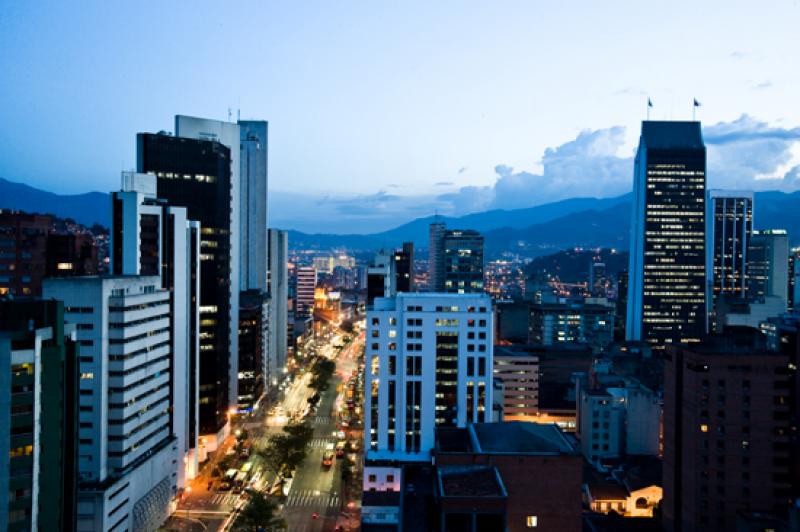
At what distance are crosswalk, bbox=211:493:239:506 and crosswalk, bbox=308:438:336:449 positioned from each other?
15274mm

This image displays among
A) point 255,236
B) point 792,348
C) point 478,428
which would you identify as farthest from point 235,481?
point 255,236

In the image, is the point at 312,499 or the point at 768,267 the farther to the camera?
the point at 768,267

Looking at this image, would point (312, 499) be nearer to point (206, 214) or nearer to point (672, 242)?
point (206, 214)

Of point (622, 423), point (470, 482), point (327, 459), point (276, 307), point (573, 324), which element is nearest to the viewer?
point (470, 482)

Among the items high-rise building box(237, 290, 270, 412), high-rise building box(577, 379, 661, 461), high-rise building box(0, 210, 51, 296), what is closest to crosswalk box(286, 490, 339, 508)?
high-rise building box(577, 379, 661, 461)

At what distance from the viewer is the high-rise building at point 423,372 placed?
56.2m

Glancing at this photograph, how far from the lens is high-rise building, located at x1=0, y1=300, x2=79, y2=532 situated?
28.5 meters

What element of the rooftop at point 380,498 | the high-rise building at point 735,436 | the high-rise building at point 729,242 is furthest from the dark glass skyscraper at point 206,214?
the high-rise building at point 729,242

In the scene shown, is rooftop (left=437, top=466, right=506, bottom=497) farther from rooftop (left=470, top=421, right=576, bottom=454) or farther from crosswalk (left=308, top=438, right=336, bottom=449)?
crosswalk (left=308, top=438, right=336, bottom=449)

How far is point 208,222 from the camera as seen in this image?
6744cm

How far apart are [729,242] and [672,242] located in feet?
106

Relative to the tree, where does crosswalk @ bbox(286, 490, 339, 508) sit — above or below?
below

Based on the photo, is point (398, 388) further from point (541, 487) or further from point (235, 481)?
point (541, 487)

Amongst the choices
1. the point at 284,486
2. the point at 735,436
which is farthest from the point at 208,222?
the point at 735,436
